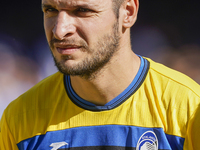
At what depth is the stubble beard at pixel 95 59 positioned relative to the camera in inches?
51.9

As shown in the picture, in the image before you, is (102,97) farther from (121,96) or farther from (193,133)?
(193,133)

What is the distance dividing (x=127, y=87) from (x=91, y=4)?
0.48m

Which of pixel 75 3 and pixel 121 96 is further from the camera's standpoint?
pixel 121 96

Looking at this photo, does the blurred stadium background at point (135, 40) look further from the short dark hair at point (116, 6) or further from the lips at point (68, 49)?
the lips at point (68, 49)

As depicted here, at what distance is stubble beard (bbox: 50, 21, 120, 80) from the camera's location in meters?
1.32

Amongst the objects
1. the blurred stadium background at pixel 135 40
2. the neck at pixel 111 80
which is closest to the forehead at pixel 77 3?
the neck at pixel 111 80

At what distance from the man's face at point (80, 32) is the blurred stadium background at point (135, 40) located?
157 centimetres

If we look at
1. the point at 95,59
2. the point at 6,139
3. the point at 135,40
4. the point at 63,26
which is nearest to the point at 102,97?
the point at 95,59

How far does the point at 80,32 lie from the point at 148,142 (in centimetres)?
63

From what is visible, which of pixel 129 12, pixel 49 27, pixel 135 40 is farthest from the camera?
pixel 135 40

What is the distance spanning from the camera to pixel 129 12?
1.46 m

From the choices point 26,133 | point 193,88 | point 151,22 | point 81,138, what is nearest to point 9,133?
point 26,133

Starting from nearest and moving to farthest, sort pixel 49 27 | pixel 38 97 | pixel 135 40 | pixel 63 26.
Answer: pixel 63 26 < pixel 49 27 < pixel 38 97 < pixel 135 40

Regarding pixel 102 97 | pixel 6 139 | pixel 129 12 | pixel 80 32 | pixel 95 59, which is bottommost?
pixel 6 139
